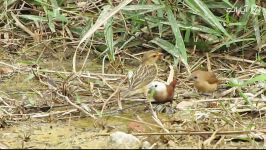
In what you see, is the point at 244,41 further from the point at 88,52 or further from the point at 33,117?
the point at 33,117

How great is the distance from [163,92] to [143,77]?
203 mm

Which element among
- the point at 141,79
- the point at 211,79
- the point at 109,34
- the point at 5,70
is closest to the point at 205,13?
the point at 211,79

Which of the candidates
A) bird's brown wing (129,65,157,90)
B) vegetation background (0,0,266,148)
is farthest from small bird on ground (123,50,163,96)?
vegetation background (0,0,266,148)

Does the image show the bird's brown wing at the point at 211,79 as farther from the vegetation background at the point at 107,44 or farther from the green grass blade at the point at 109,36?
the green grass blade at the point at 109,36

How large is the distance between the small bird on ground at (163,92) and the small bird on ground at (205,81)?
255 mm

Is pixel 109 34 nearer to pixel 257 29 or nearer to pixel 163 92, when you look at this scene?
pixel 163 92

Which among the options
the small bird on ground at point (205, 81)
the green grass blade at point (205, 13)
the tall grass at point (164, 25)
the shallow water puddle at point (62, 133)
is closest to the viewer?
the shallow water puddle at point (62, 133)

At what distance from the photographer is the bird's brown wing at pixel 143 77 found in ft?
14.9

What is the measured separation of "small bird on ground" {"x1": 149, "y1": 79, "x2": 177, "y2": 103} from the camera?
4.44 m

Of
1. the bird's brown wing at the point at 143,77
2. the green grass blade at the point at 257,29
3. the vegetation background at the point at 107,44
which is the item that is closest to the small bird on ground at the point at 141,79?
the bird's brown wing at the point at 143,77

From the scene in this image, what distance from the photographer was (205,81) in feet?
15.3

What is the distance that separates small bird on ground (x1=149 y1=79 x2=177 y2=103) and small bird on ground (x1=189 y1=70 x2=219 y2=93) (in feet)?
0.84

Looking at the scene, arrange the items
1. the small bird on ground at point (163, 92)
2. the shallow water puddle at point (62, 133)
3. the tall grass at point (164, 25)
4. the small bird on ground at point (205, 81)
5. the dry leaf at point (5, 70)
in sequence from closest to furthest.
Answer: the shallow water puddle at point (62, 133) → the small bird on ground at point (163, 92) → the small bird on ground at point (205, 81) → the tall grass at point (164, 25) → the dry leaf at point (5, 70)

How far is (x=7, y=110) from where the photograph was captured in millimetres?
4449
